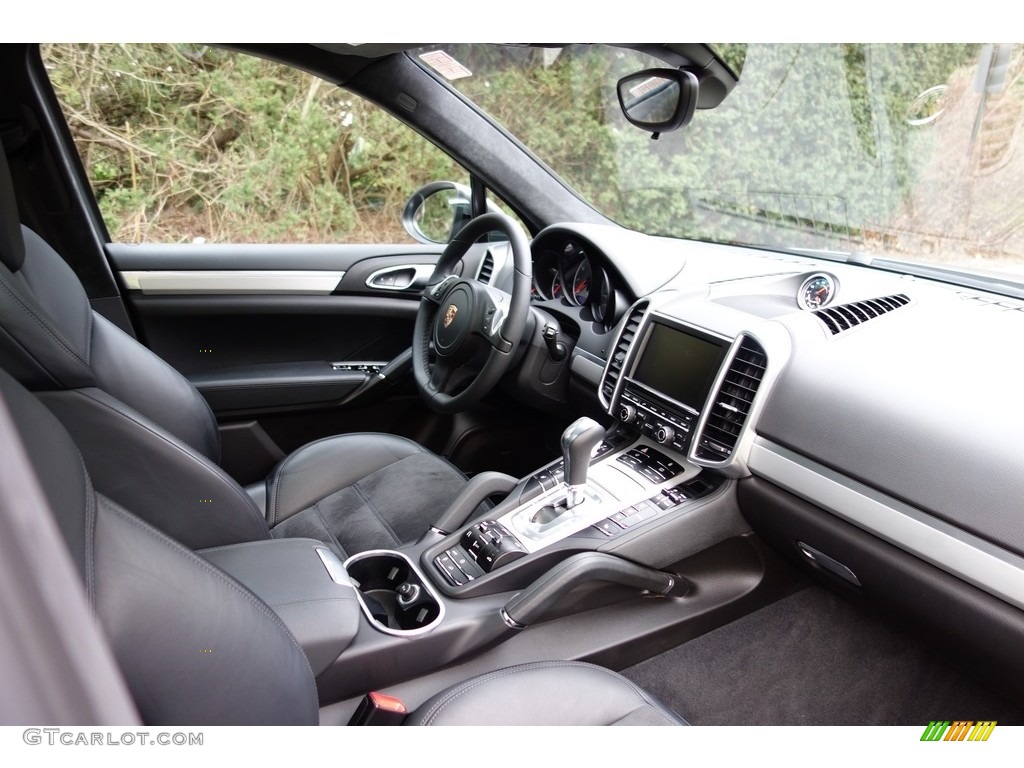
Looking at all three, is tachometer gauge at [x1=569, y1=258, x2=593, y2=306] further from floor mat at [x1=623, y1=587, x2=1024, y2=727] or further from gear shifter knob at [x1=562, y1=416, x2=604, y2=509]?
floor mat at [x1=623, y1=587, x2=1024, y2=727]

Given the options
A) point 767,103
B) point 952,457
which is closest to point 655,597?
point 952,457

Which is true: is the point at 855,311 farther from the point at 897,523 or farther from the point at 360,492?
the point at 360,492

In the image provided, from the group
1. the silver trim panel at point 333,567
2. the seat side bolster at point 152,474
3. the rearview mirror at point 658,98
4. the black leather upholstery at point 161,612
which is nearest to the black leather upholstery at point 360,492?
the silver trim panel at point 333,567

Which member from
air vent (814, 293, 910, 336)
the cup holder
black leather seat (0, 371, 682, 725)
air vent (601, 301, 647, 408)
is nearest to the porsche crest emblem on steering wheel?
air vent (601, 301, 647, 408)

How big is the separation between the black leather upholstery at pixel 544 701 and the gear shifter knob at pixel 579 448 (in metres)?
0.48

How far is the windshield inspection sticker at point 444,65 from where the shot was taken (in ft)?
6.18

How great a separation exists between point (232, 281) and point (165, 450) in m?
1.41

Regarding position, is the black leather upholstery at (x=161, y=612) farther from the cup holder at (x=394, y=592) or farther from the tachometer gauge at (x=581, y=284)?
the tachometer gauge at (x=581, y=284)

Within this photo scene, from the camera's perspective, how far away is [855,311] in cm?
153

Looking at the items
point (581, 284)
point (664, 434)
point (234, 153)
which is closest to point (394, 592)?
point (664, 434)

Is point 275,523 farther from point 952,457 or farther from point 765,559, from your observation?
point 952,457

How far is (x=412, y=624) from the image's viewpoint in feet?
4.57

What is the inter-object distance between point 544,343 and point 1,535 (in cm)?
172
